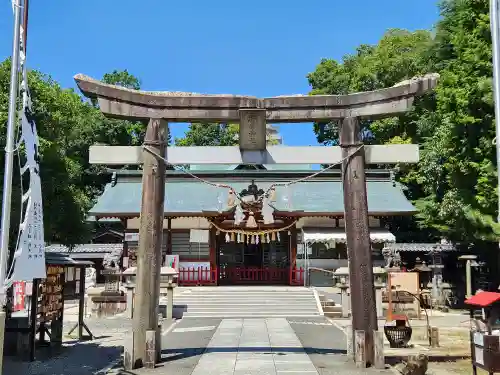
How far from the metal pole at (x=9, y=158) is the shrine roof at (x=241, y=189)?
19017 millimetres

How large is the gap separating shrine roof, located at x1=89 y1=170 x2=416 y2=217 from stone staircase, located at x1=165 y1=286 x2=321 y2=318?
15.1ft

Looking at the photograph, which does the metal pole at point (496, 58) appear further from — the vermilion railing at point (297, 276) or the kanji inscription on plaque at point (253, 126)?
the vermilion railing at point (297, 276)

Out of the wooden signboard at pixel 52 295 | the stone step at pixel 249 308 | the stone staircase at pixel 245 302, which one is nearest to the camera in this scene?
the wooden signboard at pixel 52 295

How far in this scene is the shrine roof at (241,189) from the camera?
88.4 feet

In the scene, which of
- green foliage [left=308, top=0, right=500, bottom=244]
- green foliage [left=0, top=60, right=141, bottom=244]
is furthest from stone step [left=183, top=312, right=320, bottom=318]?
green foliage [left=0, top=60, right=141, bottom=244]

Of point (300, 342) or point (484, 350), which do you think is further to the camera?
point (300, 342)

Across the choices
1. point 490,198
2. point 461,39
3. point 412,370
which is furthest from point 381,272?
point 412,370

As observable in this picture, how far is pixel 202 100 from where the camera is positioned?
10844mm

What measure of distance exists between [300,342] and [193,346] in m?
2.80

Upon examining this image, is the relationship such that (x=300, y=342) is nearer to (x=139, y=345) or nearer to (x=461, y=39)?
(x=139, y=345)

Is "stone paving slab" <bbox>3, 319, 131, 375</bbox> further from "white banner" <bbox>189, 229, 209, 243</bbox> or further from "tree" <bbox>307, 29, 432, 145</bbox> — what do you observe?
"tree" <bbox>307, 29, 432, 145</bbox>

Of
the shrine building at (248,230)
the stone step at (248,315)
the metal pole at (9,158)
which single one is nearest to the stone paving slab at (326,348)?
the stone step at (248,315)

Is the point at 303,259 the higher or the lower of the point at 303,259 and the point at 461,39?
the lower

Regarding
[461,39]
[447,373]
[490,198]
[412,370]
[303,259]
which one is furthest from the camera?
[303,259]
